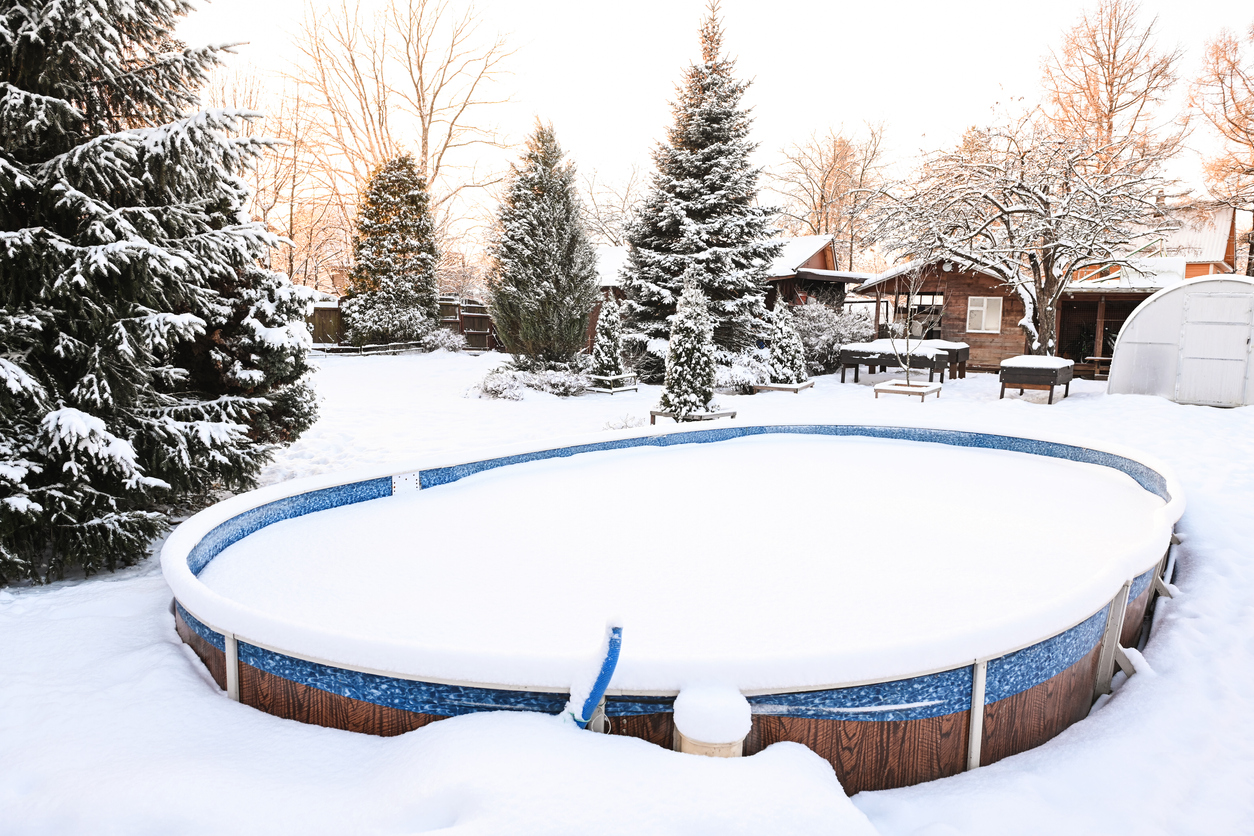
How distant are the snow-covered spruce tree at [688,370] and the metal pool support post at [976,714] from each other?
7767 mm

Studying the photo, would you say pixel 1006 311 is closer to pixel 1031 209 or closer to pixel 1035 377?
pixel 1031 209

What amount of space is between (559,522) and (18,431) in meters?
3.83

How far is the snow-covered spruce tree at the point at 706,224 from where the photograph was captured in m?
17.3

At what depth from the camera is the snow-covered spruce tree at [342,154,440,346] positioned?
74.1ft

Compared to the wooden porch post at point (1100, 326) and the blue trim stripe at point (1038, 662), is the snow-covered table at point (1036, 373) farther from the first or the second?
the blue trim stripe at point (1038, 662)

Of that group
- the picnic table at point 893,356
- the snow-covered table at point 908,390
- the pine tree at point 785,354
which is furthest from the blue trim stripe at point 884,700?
the picnic table at point 893,356

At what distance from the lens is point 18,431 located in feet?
16.2

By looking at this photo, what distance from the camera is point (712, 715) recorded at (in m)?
2.49

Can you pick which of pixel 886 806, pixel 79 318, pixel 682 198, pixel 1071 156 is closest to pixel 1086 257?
pixel 1071 156

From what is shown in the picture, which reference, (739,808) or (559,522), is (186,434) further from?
(739,808)

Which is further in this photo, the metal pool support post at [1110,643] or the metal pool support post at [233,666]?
the metal pool support post at [1110,643]

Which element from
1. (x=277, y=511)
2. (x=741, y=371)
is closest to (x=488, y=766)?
(x=277, y=511)

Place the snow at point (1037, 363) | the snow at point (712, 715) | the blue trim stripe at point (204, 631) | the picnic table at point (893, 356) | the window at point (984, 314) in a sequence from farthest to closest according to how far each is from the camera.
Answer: the window at point (984, 314), the picnic table at point (893, 356), the snow at point (1037, 363), the blue trim stripe at point (204, 631), the snow at point (712, 715)

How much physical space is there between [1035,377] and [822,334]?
6218 mm
